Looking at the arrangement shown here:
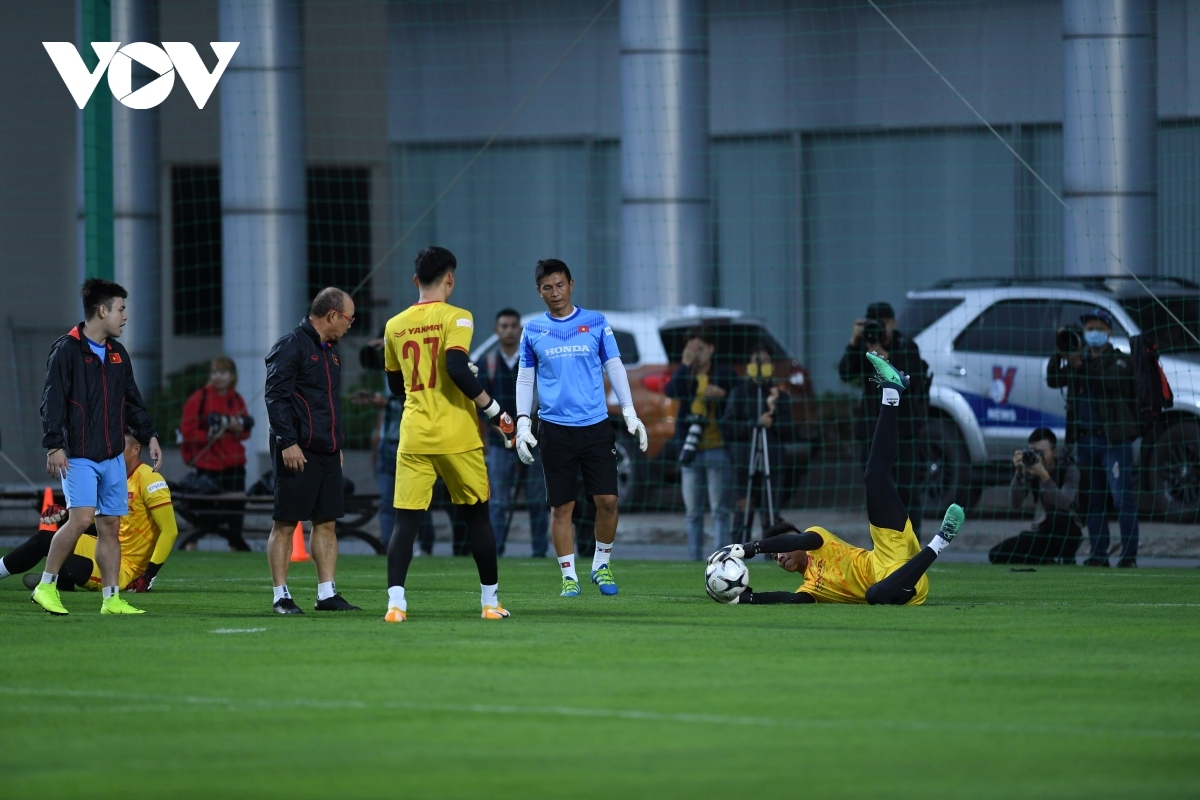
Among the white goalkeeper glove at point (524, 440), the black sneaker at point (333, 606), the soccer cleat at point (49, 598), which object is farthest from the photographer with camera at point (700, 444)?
the soccer cleat at point (49, 598)

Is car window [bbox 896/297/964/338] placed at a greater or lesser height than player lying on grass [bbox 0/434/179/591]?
greater

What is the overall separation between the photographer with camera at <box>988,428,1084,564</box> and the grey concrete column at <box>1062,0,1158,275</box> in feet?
8.86

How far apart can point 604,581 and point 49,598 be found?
3.43 metres

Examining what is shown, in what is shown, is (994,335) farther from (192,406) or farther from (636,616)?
(636,616)

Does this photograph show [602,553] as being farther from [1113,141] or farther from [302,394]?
[1113,141]

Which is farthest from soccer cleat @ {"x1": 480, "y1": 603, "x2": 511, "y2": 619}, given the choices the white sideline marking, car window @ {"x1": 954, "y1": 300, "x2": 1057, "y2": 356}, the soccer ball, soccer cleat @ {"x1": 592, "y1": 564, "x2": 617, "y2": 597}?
car window @ {"x1": 954, "y1": 300, "x2": 1057, "y2": 356}

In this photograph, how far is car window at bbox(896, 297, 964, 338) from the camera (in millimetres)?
19109

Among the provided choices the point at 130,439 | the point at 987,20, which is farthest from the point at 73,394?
the point at 987,20

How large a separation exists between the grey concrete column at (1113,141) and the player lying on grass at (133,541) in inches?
382

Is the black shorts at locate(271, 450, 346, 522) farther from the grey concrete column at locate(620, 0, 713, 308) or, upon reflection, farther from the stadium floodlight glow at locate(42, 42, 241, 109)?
the stadium floodlight glow at locate(42, 42, 241, 109)

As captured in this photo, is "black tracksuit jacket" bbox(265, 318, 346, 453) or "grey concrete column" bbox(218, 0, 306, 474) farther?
"grey concrete column" bbox(218, 0, 306, 474)

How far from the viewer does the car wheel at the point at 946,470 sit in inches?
714

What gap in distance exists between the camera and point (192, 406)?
18922 mm

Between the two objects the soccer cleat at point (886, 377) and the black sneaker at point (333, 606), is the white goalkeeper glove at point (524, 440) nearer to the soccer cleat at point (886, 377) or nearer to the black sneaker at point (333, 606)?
the black sneaker at point (333, 606)
